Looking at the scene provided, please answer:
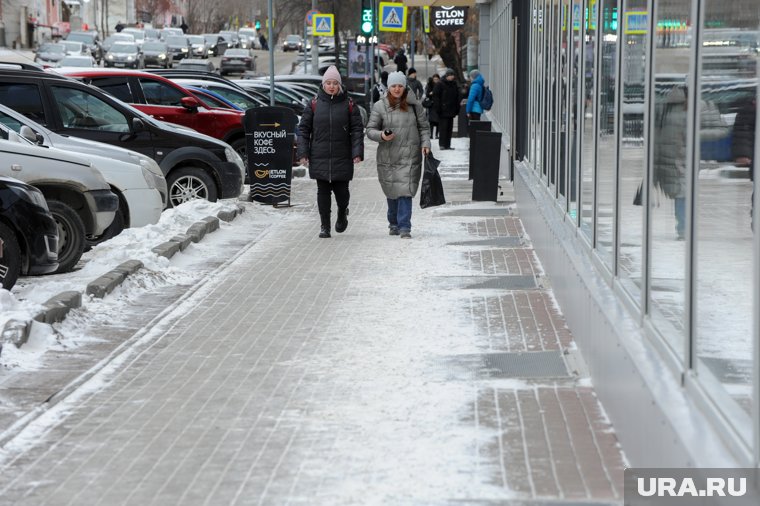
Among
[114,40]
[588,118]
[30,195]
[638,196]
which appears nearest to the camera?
[638,196]

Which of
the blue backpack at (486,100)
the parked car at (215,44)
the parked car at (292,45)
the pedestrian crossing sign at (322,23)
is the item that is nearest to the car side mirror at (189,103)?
the blue backpack at (486,100)

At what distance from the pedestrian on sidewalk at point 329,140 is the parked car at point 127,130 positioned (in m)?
3.03

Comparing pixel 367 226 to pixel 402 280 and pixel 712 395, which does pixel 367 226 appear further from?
pixel 712 395

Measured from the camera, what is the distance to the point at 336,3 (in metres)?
64.0

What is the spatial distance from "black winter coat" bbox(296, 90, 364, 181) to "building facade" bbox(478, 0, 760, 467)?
4597 millimetres

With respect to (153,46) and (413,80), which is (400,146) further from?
(153,46)

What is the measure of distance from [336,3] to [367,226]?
162ft

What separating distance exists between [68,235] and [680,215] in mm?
7988

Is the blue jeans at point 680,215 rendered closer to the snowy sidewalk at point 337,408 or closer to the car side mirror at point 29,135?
the snowy sidewalk at point 337,408

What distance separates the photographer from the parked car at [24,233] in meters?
10.7

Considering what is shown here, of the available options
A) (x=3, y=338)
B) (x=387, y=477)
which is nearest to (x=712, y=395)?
(x=387, y=477)

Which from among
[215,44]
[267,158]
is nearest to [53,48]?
[215,44]

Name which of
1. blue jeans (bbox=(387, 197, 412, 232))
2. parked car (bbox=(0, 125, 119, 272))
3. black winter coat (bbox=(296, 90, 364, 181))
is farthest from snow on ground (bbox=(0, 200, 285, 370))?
blue jeans (bbox=(387, 197, 412, 232))

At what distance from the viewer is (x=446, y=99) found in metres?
30.7
